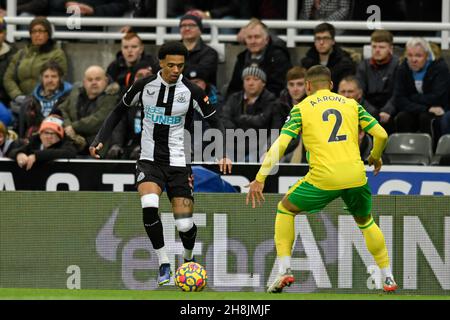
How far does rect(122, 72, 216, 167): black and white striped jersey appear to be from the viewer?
39.1 feet

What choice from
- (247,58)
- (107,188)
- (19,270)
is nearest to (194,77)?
(247,58)

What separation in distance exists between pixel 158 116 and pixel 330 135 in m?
1.63

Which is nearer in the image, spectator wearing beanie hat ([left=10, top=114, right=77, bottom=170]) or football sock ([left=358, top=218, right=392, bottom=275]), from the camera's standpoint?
football sock ([left=358, top=218, right=392, bottom=275])

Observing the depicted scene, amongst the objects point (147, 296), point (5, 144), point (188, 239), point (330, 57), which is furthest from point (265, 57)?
point (147, 296)

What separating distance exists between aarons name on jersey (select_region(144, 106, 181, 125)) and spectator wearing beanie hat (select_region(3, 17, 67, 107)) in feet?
14.1

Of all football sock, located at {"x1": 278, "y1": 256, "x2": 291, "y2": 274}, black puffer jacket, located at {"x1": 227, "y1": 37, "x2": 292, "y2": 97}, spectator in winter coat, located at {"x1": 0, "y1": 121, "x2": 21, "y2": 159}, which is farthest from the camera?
black puffer jacket, located at {"x1": 227, "y1": 37, "x2": 292, "y2": 97}

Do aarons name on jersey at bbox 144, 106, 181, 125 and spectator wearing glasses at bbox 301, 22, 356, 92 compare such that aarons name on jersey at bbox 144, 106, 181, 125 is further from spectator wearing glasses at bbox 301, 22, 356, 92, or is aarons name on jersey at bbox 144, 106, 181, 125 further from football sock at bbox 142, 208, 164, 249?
spectator wearing glasses at bbox 301, 22, 356, 92

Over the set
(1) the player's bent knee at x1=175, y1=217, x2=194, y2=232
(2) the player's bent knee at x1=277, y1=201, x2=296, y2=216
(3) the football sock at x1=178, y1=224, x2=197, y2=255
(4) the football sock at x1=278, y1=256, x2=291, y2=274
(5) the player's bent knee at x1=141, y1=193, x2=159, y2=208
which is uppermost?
(5) the player's bent knee at x1=141, y1=193, x2=159, y2=208

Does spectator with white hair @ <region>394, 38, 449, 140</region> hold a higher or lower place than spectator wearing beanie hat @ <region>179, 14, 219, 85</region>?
lower

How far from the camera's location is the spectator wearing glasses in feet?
49.2

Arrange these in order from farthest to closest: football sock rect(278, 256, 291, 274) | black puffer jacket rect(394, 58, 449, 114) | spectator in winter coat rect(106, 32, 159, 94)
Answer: spectator in winter coat rect(106, 32, 159, 94) < black puffer jacket rect(394, 58, 449, 114) < football sock rect(278, 256, 291, 274)

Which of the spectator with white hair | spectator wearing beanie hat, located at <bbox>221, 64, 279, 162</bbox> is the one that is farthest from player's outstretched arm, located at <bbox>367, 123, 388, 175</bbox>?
the spectator with white hair

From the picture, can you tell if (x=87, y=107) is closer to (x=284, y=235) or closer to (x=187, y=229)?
(x=187, y=229)

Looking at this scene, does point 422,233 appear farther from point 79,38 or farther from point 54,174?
point 79,38
